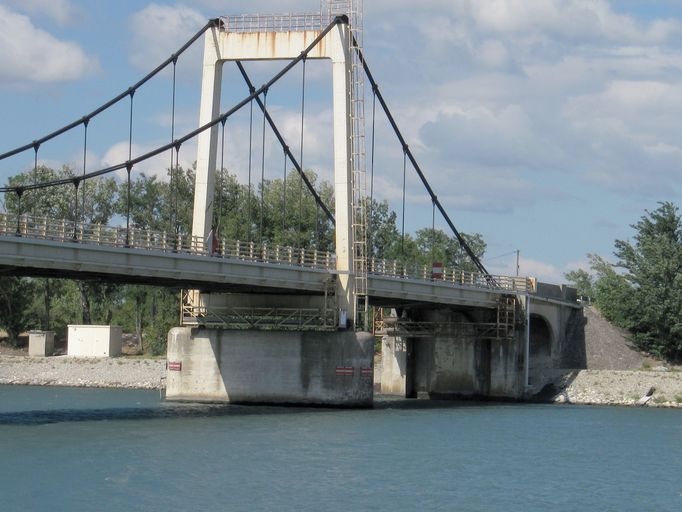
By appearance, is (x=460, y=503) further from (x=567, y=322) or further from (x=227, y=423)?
(x=567, y=322)

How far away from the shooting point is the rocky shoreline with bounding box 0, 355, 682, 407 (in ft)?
267

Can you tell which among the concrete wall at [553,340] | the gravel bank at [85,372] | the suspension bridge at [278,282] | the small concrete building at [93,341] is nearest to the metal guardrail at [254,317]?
the suspension bridge at [278,282]

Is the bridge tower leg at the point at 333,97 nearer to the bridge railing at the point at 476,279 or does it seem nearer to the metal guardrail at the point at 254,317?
the metal guardrail at the point at 254,317

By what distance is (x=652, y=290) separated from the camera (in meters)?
93.1

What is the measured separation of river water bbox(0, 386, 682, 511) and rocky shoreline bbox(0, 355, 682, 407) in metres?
7.83

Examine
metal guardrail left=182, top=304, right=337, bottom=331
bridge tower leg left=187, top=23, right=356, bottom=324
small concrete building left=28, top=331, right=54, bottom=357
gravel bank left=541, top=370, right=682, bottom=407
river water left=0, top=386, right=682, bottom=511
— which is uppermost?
bridge tower leg left=187, top=23, right=356, bottom=324

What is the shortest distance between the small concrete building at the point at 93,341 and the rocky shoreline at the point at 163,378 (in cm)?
274

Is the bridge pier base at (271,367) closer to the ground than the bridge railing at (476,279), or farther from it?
closer to the ground

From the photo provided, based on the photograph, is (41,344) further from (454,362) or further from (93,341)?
(454,362)

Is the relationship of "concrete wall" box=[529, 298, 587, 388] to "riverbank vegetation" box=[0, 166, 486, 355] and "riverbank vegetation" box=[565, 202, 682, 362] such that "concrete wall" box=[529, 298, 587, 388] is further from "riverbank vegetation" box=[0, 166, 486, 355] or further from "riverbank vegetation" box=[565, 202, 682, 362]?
"riverbank vegetation" box=[0, 166, 486, 355]

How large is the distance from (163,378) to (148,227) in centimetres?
3419

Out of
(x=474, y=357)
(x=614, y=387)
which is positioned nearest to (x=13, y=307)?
(x=474, y=357)

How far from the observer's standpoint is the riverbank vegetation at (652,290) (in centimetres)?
9244

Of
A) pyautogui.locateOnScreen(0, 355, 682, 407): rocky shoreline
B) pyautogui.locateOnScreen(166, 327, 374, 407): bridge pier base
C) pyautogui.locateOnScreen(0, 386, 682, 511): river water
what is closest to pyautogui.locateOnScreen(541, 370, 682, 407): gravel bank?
pyautogui.locateOnScreen(0, 355, 682, 407): rocky shoreline
